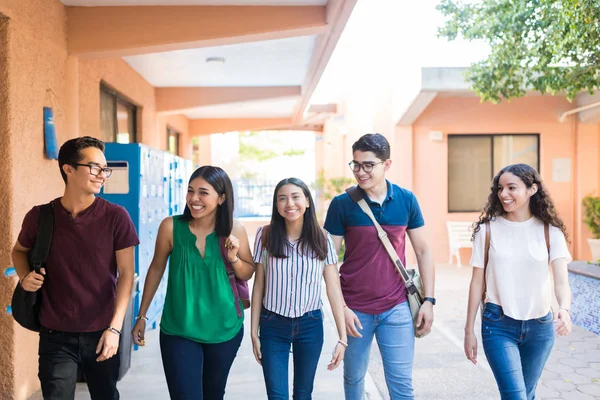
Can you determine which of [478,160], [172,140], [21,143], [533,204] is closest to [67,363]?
[21,143]

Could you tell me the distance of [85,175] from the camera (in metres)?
2.65

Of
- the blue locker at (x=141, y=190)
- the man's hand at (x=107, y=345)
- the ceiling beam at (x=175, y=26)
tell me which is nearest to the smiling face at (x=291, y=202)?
the man's hand at (x=107, y=345)

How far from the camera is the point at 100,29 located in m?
5.25

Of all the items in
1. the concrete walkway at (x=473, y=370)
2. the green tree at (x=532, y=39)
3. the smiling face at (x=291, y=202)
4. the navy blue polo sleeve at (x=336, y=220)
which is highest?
the green tree at (x=532, y=39)

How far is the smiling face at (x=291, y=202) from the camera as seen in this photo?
2.93m

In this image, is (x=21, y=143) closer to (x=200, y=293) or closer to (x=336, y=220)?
(x=200, y=293)

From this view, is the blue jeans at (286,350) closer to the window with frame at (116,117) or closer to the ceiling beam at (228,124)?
the window with frame at (116,117)

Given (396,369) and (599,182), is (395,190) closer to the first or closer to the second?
(396,369)

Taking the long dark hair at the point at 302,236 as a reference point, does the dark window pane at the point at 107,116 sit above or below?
above

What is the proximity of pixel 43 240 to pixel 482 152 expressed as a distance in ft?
34.9

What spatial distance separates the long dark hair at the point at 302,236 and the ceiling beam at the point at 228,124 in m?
11.3

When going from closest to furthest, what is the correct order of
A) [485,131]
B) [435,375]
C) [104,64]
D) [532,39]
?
1. [435,375]
2. [532,39]
3. [104,64]
4. [485,131]

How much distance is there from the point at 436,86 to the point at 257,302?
311 inches

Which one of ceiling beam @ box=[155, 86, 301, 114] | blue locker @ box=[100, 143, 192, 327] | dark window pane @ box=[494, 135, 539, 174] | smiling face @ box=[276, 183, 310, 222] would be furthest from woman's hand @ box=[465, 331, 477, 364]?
dark window pane @ box=[494, 135, 539, 174]
